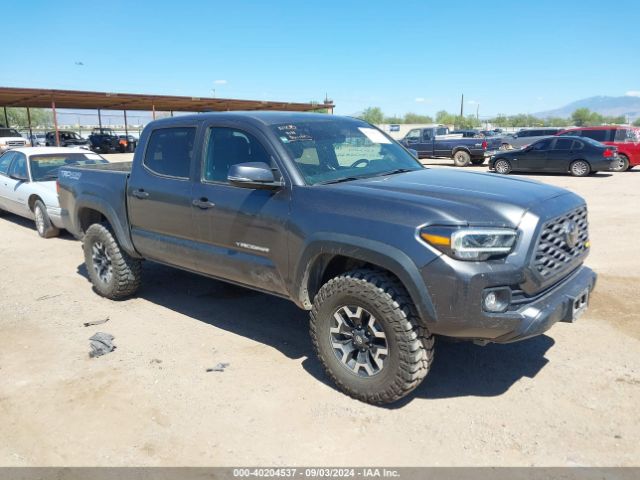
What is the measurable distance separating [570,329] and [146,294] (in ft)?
14.7

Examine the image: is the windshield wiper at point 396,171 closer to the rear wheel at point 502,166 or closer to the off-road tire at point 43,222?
the off-road tire at point 43,222

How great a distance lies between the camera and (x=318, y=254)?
11.9 ft

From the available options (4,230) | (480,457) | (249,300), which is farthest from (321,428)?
(4,230)

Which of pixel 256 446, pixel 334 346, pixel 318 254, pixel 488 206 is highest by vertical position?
pixel 488 206

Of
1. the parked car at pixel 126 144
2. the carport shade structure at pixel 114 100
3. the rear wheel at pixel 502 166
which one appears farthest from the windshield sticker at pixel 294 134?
the parked car at pixel 126 144

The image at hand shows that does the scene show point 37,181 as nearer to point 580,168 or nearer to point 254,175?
point 254,175

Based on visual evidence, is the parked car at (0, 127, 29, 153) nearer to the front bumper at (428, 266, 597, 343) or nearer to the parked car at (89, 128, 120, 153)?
the parked car at (89, 128, 120, 153)

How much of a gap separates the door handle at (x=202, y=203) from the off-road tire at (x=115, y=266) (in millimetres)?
Answer: 1548

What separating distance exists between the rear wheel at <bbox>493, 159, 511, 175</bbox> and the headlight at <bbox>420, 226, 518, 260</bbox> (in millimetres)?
17392

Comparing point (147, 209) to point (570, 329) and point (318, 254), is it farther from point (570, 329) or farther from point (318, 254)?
point (570, 329)

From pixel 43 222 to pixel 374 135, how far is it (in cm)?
669

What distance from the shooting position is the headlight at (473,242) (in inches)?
120

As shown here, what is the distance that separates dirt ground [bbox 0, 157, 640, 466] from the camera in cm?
310

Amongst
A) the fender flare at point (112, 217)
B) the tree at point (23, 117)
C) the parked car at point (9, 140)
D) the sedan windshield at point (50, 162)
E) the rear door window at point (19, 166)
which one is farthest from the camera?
the tree at point (23, 117)
